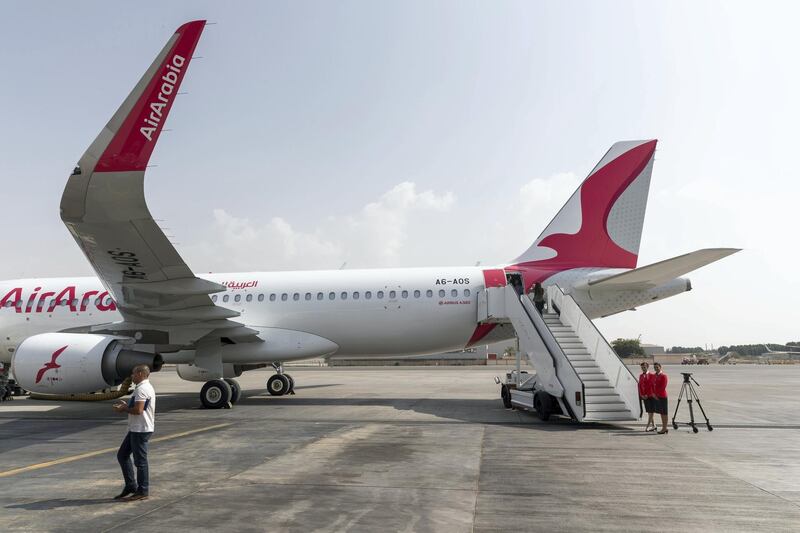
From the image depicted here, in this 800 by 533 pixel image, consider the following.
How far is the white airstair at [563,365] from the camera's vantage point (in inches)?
487

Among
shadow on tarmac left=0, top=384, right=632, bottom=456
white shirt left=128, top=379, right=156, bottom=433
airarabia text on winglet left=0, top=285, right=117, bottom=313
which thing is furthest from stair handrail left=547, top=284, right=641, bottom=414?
airarabia text on winglet left=0, top=285, right=117, bottom=313

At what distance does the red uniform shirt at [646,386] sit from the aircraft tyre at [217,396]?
10359mm

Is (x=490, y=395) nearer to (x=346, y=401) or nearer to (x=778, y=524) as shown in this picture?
(x=346, y=401)

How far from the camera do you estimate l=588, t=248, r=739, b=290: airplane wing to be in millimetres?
12566

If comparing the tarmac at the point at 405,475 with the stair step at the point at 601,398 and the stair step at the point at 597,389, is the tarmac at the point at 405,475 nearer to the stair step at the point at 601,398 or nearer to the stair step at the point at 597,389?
the stair step at the point at 601,398

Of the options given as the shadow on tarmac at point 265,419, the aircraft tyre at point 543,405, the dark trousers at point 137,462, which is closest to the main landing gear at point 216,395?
the shadow on tarmac at point 265,419

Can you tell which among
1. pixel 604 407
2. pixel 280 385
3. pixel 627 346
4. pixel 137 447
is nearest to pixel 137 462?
pixel 137 447

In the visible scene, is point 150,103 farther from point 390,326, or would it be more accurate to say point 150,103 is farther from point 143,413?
point 390,326

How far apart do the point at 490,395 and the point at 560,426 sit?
7877mm

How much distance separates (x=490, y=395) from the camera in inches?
782

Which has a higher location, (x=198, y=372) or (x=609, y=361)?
(x=609, y=361)

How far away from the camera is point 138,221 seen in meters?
10.8

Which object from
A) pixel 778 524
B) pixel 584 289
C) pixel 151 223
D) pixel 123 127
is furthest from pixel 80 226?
pixel 584 289

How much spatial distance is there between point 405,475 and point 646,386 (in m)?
6.50
